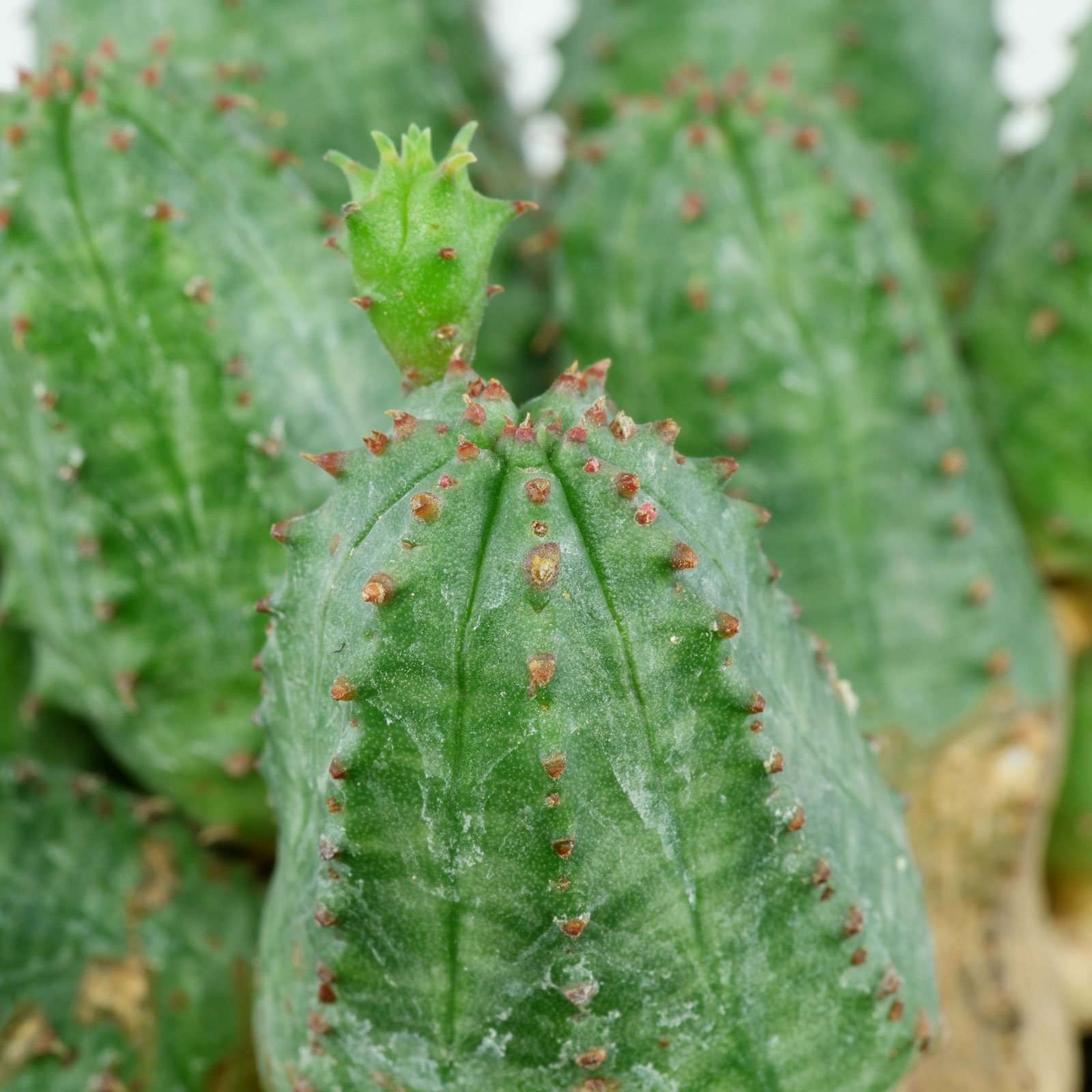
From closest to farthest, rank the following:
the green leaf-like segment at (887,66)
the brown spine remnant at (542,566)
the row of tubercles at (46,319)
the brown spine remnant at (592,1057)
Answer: the brown spine remnant at (542,566) < the brown spine remnant at (592,1057) < the row of tubercles at (46,319) < the green leaf-like segment at (887,66)

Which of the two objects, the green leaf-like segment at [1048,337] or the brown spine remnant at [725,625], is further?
the green leaf-like segment at [1048,337]

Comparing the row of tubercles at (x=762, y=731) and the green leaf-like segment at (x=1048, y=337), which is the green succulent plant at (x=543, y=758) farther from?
the green leaf-like segment at (x=1048, y=337)

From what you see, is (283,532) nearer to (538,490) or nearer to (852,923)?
(538,490)

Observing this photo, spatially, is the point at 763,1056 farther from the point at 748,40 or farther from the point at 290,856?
the point at 748,40

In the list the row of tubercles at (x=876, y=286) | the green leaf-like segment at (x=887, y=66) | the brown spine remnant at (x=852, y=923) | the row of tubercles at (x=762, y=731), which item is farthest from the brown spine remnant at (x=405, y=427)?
the green leaf-like segment at (x=887, y=66)

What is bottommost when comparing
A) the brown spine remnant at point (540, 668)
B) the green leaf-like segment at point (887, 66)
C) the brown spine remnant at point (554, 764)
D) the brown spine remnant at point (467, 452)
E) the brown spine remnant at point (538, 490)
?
the brown spine remnant at point (554, 764)

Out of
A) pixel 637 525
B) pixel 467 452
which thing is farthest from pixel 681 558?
pixel 467 452

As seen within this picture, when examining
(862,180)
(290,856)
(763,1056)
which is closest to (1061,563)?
(862,180)
